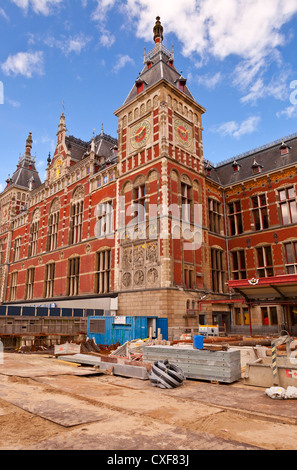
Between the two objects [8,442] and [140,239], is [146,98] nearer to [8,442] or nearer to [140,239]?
[140,239]

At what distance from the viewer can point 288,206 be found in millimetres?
25188

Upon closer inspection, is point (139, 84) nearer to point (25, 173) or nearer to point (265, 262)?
point (265, 262)

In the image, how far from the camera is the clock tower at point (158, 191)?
21688 millimetres

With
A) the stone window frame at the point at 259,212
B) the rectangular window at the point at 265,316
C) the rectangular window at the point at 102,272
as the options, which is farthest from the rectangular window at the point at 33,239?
the rectangular window at the point at 265,316

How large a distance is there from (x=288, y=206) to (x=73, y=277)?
20.1 metres

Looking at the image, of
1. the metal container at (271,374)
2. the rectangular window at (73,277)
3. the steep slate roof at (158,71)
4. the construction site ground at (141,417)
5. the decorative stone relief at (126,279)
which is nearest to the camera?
the construction site ground at (141,417)

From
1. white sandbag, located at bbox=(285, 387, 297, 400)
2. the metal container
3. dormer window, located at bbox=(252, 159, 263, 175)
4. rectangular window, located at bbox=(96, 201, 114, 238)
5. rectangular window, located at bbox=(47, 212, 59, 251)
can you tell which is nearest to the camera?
white sandbag, located at bbox=(285, 387, 297, 400)

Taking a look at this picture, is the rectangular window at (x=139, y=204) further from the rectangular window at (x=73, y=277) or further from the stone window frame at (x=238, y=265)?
the stone window frame at (x=238, y=265)

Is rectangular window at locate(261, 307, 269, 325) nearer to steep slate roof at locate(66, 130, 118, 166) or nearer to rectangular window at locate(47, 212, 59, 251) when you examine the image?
steep slate roof at locate(66, 130, 118, 166)

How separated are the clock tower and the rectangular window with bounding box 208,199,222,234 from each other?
221 centimetres

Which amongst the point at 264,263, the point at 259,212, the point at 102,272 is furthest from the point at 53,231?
the point at 264,263

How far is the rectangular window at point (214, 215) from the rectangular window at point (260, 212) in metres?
3.17

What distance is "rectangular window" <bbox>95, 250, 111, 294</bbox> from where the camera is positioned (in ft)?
86.7

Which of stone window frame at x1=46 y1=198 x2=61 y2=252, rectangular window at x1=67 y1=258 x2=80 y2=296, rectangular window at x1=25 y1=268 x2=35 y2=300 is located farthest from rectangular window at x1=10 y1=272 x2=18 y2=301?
rectangular window at x1=67 y1=258 x2=80 y2=296
